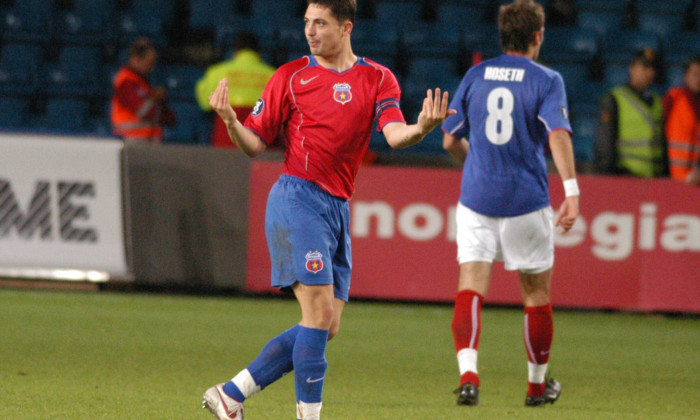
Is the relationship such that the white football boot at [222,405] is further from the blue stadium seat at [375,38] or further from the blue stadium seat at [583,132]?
the blue stadium seat at [375,38]

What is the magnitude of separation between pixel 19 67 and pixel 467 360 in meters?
8.80

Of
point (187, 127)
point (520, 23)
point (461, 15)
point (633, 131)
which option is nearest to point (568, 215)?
point (520, 23)

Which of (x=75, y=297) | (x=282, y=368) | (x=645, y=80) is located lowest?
(x=75, y=297)

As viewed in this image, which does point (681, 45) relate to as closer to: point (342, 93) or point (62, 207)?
point (62, 207)

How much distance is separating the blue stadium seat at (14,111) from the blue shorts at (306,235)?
28.7 feet

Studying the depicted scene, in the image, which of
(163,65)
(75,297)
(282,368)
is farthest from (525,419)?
(163,65)

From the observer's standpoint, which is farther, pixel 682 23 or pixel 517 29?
pixel 682 23

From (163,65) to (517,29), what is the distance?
8051 mm

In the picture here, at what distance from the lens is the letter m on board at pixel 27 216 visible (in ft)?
30.4

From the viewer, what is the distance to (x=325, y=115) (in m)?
4.35

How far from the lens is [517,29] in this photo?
5383 millimetres

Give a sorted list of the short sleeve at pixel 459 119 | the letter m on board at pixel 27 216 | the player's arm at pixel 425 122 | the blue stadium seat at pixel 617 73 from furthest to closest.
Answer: the blue stadium seat at pixel 617 73 → the letter m on board at pixel 27 216 → the short sleeve at pixel 459 119 → the player's arm at pixel 425 122

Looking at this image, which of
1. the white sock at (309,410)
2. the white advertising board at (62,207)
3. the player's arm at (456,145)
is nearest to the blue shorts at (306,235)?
the white sock at (309,410)

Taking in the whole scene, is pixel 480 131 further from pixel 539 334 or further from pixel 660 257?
pixel 660 257
